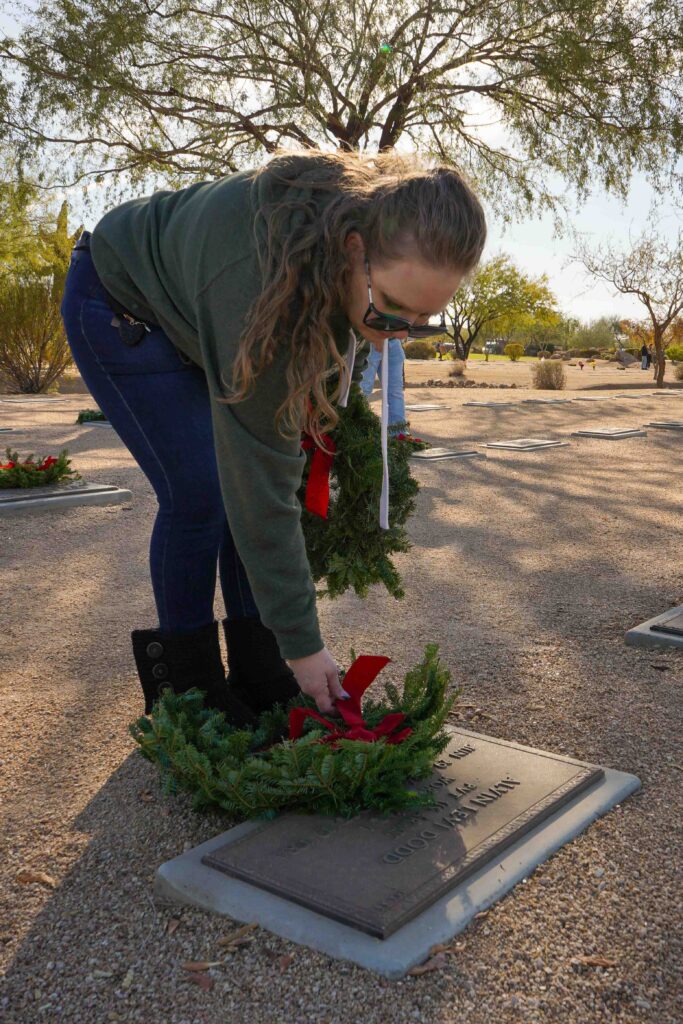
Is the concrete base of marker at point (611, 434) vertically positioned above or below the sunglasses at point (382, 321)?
below

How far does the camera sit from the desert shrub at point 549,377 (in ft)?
79.6

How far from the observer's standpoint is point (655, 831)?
7.47ft

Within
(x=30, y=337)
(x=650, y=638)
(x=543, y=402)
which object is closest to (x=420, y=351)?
(x=30, y=337)

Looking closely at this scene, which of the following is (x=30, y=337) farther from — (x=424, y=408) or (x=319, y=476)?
(x=319, y=476)

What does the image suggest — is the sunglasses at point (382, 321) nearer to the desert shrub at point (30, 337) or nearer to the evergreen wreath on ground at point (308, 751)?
the evergreen wreath on ground at point (308, 751)

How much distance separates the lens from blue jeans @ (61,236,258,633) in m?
2.31

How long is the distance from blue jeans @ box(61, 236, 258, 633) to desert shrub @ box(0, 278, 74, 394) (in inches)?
729

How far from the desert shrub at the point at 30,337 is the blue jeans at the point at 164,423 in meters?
18.5

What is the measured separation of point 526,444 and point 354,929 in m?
8.57

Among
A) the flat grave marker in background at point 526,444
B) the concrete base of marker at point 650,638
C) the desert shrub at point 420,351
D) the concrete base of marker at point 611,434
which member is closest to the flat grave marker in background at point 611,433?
the concrete base of marker at point 611,434

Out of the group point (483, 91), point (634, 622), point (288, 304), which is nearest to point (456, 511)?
point (634, 622)

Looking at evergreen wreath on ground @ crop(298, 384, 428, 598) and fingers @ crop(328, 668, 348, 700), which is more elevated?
evergreen wreath on ground @ crop(298, 384, 428, 598)

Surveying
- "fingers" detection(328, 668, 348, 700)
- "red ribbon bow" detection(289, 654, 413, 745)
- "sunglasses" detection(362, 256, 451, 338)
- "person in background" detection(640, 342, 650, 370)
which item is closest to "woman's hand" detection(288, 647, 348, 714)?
"fingers" detection(328, 668, 348, 700)

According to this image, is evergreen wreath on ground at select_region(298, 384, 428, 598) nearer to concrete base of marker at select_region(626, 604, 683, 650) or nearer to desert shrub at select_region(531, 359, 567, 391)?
concrete base of marker at select_region(626, 604, 683, 650)
